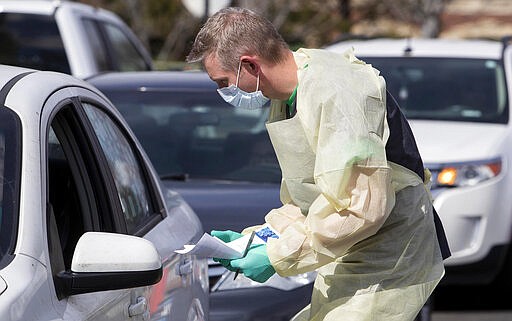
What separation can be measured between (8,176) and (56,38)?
6357 millimetres

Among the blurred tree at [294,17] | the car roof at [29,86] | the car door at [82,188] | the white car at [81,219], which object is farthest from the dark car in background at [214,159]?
the blurred tree at [294,17]

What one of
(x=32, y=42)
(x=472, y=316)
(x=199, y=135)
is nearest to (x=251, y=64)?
(x=199, y=135)

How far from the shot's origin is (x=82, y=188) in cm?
366

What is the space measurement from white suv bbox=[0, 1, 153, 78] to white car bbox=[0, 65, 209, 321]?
15.4 feet

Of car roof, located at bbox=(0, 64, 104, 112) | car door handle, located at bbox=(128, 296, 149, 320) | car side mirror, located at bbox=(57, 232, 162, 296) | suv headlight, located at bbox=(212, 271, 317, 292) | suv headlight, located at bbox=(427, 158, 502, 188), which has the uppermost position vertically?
car roof, located at bbox=(0, 64, 104, 112)

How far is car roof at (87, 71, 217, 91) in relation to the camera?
6.71 meters

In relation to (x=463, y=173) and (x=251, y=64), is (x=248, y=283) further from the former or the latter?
(x=463, y=173)

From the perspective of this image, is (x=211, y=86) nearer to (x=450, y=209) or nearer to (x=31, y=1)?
A: (x=450, y=209)

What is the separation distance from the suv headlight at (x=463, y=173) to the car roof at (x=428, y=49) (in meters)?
1.58

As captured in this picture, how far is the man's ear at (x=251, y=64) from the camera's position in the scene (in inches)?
131

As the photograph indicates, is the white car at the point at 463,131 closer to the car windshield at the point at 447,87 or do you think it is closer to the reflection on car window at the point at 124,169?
the car windshield at the point at 447,87

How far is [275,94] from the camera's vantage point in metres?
3.40

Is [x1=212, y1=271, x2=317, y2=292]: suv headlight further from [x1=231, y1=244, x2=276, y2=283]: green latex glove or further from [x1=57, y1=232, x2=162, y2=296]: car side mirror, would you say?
[x1=57, y1=232, x2=162, y2=296]: car side mirror

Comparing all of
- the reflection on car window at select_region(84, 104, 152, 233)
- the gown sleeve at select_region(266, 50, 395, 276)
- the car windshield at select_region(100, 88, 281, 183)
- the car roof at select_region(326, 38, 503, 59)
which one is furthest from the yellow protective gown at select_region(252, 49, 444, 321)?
the car roof at select_region(326, 38, 503, 59)
